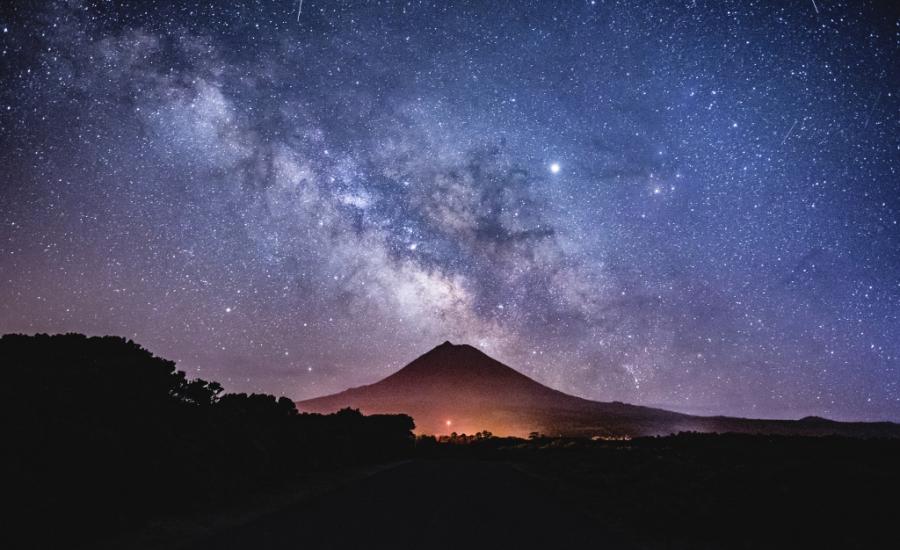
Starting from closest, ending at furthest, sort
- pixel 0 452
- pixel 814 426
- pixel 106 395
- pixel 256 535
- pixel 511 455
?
pixel 0 452 → pixel 256 535 → pixel 106 395 → pixel 511 455 → pixel 814 426

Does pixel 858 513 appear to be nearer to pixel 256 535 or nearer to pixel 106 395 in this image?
pixel 256 535

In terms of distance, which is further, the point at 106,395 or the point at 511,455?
the point at 511,455

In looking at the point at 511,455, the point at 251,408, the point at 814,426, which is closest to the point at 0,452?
the point at 251,408

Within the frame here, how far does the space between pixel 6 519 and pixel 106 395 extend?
4653 mm

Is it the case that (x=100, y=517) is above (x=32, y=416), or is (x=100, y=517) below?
below

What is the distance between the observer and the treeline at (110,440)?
9.34 meters

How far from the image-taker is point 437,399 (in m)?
190

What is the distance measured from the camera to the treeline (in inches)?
368

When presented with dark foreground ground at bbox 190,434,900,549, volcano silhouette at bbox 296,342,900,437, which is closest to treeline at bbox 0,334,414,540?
dark foreground ground at bbox 190,434,900,549

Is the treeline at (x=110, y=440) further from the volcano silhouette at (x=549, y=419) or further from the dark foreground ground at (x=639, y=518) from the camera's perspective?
the volcano silhouette at (x=549, y=419)

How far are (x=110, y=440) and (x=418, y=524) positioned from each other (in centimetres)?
620

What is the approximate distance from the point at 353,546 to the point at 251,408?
24117 mm

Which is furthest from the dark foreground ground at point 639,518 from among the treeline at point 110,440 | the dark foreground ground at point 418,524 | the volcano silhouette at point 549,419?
the volcano silhouette at point 549,419

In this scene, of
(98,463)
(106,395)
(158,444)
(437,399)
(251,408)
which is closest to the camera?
(98,463)
